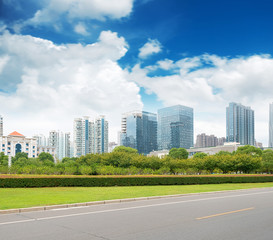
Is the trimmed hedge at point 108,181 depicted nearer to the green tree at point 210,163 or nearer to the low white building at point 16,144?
the green tree at point 210,163

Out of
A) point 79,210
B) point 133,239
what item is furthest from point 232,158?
point 133,239

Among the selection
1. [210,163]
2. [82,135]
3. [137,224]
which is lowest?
[210,163]

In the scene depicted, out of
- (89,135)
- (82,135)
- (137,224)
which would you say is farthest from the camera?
(89,135)

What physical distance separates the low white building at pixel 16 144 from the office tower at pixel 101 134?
171 feet

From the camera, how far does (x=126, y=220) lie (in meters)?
8.90

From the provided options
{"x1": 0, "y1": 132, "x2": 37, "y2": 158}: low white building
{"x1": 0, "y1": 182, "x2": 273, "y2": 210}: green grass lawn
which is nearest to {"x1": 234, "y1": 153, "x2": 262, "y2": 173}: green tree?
{"x1": 0, "y1": 182, "x2": 273, "y2": 210}: green grass lawn

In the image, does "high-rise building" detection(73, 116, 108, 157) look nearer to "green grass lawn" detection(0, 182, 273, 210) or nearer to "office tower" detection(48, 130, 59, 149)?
"office tower" detection(48, 130, 59, 149)

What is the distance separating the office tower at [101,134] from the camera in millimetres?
185125

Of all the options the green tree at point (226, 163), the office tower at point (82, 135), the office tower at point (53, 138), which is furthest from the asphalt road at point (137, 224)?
the office tower at point (53, 138)

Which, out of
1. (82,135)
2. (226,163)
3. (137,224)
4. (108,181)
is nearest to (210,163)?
(226,163)

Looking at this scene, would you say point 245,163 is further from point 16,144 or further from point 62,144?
point 62,144

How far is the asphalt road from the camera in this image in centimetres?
693

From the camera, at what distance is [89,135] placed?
183625 millimetres

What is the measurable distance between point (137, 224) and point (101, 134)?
180 m
